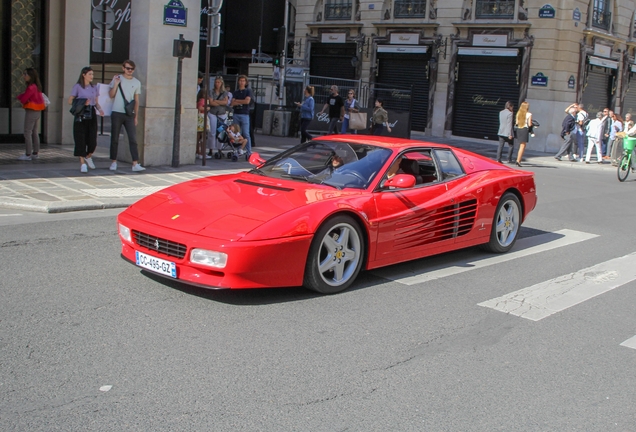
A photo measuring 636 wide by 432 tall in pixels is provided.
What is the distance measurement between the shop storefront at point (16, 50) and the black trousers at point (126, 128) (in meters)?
4.28

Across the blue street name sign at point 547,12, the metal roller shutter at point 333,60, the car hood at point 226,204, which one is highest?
the blue street name sign at point 547,12

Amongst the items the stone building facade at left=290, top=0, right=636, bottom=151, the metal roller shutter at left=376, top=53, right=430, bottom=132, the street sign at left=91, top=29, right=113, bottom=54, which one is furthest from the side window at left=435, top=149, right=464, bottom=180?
the metal roller shutter at left=376, top=53, right=430, bottom=132

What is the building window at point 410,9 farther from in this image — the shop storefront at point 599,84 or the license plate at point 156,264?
the license plate at point 156,264

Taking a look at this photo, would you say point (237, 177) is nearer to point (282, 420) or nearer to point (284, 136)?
point (282, 420)

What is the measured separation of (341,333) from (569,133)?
1991cm

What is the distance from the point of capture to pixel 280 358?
460cm

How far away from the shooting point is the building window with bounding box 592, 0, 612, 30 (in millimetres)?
30203

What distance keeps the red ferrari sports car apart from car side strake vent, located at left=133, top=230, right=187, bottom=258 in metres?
0.01

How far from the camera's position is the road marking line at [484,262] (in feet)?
22.6

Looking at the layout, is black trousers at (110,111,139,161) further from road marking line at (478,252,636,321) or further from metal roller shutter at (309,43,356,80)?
metal roller shutter at (309,43,356,80)

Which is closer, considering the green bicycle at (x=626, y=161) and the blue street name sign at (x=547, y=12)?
the green bicycle at (x=626, y=161)

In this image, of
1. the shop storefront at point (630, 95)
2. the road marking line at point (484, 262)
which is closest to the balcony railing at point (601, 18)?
the shop storefront at point (630, 95)

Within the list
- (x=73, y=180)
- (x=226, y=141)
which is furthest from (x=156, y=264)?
(x=226, y=141)

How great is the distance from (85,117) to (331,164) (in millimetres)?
6462
